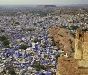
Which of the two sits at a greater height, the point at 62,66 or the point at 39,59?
the point at 62,66

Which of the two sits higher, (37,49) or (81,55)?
(81,55)

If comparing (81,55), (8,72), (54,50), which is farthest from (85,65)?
(54,50)

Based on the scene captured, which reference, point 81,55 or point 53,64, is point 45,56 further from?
point 81,55

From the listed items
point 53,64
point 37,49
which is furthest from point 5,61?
point 37,49

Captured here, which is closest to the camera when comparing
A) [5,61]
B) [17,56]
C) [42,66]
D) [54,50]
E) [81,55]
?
[81,55]

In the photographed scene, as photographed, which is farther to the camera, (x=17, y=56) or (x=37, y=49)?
(x=37, y=49)

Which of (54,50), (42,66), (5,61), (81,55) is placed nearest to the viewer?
(81,55)

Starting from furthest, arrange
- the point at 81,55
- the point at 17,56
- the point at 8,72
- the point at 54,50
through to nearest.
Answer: the point at 54,50 < the point at 17,56 < the point at 8,72 < the point at 81,55

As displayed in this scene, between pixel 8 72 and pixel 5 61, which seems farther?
pixel 5 61

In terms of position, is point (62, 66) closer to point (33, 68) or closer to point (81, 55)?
point (81, 55)
